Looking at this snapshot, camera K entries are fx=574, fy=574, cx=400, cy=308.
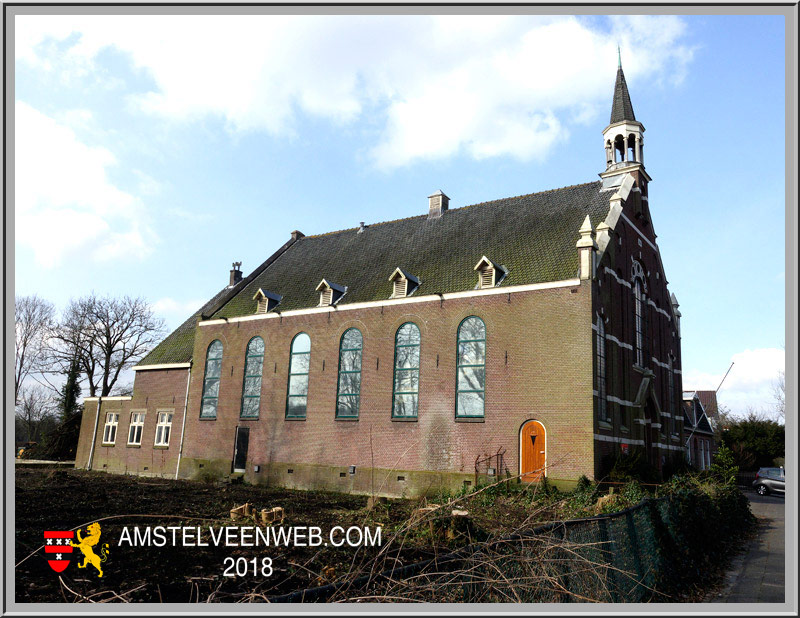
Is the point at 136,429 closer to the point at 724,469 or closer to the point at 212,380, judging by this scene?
the point at 212,380

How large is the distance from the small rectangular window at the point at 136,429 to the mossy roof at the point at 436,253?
297 centimetres

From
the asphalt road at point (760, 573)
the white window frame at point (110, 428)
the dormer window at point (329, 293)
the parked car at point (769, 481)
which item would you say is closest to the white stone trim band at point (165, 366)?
the white window frame at point (110, 428)

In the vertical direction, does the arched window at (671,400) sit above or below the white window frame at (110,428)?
above

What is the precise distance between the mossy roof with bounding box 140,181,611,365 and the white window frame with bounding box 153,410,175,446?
2.76m

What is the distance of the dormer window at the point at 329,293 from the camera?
1001 inches

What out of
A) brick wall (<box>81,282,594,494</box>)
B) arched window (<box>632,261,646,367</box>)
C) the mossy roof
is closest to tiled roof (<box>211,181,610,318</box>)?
the mossy roof

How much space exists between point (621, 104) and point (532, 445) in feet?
52.5

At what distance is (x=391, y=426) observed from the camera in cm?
2220

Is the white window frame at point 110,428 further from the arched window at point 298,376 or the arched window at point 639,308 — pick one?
the arched window at point 639,308

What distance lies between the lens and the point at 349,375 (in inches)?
943

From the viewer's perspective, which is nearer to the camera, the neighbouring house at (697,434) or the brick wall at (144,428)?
the brick wall at (144,428)

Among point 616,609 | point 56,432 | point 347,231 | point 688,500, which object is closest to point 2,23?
point 616,609

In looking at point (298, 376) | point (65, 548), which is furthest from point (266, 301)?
point (65, 548)

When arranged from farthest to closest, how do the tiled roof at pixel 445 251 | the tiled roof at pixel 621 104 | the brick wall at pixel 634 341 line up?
the tiled roof at pixel 621 104, the tiled roof at pixel 445 251, the brick wall at pixel 634 341
